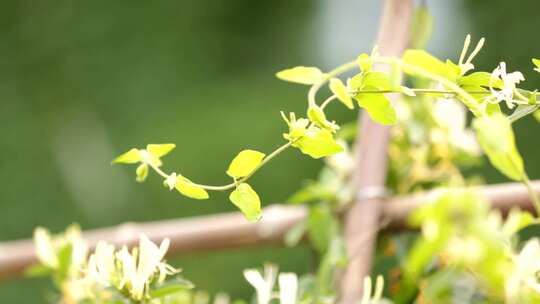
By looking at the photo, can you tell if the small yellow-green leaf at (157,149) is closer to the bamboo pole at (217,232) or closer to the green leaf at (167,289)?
the green leaf at (167,289)

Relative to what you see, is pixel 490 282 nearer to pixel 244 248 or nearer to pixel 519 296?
pixel 519 296

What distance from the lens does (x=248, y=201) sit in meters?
0.25

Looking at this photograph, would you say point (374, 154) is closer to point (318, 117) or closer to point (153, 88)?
point (318, 117)

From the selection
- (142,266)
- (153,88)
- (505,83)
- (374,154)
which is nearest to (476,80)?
(505,83)

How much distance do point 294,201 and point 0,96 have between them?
218 cm

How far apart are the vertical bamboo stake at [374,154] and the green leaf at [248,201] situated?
9.3 inches

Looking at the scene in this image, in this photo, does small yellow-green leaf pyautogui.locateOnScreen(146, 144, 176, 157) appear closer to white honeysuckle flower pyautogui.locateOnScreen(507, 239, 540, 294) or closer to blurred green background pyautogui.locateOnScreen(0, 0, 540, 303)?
white honeysuckle flower pyautogui.locateOnScreen(507, 239, 540, 294)

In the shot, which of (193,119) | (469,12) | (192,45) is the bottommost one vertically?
(193,119)

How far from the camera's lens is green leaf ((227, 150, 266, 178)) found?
254 millimetres

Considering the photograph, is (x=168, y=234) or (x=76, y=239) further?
(x=168, y=234)

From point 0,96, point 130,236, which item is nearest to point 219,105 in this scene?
point 0,96

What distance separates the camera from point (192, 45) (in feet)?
8.18

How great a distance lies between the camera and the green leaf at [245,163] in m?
0.25

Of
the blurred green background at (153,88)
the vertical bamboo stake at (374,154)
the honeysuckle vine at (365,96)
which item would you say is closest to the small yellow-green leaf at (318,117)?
the honeysuckle vine at (365,96)
